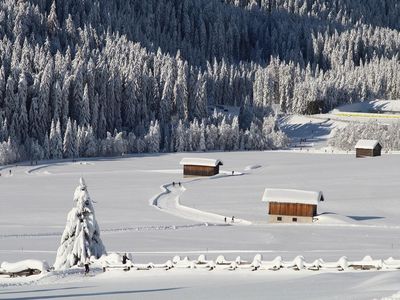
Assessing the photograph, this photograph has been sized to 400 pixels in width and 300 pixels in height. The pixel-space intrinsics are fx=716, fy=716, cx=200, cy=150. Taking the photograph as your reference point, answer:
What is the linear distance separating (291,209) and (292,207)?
20 cm

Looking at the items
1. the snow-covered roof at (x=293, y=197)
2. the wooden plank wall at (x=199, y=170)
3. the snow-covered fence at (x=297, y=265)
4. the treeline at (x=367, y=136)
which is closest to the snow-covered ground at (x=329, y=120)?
the treeline at (x=367, y=136)

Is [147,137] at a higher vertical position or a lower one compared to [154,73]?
lower

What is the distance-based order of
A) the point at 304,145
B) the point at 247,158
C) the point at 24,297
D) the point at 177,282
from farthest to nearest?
1. the point at 304,145
2. the point at 247,158
3. the point at 177,282
4. the point at 24,297

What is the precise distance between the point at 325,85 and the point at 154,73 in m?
51.0

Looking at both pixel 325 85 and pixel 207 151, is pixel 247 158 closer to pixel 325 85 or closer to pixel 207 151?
pixel 207 151

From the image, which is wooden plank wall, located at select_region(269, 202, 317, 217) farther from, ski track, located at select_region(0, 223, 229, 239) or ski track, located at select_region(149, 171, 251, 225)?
ski track, located at select_region(0, 223, 229, 239)

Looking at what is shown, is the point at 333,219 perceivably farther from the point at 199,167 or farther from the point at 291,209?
the point at 199,167

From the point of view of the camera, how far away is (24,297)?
2438 centimetres

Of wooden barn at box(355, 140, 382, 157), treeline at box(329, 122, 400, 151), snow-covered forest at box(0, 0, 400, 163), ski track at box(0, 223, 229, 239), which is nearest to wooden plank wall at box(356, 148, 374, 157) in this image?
wooden barn at box(355, 140, 382, 157)

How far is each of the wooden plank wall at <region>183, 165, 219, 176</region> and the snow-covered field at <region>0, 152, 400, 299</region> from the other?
263cm

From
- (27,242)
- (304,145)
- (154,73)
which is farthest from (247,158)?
(27,242)

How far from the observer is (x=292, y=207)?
57.2 m

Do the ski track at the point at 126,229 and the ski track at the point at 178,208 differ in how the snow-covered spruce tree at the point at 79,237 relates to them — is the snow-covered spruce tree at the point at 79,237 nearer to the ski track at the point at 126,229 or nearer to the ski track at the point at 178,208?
the ski track at the point at 126,229

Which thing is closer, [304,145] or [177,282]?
[177,282]
